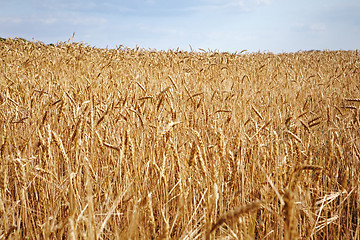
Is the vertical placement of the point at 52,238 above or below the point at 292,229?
below

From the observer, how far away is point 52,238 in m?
1.11

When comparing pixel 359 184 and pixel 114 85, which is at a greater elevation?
pixel 114 85

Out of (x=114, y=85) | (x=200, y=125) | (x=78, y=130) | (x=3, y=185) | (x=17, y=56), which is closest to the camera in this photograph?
(x=3, y=185)

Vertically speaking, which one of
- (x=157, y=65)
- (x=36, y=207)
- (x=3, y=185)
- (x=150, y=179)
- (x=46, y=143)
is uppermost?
(x=157, y=65)

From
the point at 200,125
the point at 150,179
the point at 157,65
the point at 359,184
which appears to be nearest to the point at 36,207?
the point at 150,179

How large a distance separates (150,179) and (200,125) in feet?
2.92

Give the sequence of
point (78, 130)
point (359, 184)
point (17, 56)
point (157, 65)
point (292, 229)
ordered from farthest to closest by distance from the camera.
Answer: point (17, 56), point (157, 65), point (359, 184), point (78, 130), point (292, 229)

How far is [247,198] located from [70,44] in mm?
5898

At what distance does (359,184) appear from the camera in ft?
4.65

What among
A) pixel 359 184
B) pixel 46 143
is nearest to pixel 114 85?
pixel 46 143

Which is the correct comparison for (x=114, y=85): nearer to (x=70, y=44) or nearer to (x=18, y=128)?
(x=18, y=128)

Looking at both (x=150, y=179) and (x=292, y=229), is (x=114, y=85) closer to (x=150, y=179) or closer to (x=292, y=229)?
(x=150, y=179)

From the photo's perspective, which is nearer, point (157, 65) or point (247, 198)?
point (247, 198)

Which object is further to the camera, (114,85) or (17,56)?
(17,56)
